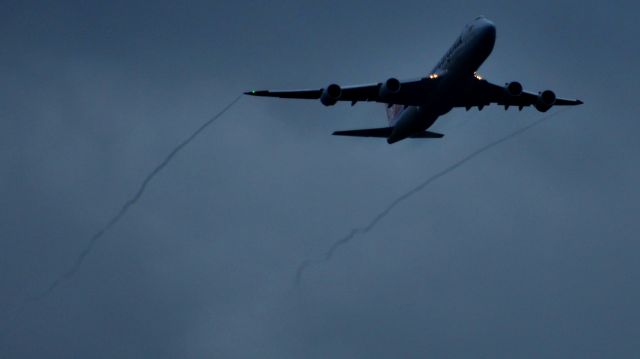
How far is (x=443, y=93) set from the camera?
216ft

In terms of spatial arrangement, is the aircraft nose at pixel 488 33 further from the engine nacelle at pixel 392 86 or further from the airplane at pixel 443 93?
the engine nacelle at pixel 392 86

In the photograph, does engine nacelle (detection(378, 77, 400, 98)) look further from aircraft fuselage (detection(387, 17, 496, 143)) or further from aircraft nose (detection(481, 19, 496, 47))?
aircraft nose (detection(481, 19, 496, 47))

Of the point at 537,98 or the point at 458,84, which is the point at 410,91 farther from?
the point at 537,98

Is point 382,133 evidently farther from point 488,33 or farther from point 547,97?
point 488,33

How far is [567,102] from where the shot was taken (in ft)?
238

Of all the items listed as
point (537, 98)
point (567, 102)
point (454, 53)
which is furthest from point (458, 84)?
point (567, 102)

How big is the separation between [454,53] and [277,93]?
11648mm

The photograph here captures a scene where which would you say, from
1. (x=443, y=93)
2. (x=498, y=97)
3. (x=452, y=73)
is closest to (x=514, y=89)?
A: (x=498, y=97)

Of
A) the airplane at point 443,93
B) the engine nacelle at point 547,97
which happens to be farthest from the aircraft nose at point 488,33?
the engine nacelle at point 547,97

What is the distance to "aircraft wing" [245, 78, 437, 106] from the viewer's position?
64.7m

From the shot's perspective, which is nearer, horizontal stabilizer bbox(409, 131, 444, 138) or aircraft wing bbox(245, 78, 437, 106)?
aircraft wing bbox(245, 78, 437, 106)

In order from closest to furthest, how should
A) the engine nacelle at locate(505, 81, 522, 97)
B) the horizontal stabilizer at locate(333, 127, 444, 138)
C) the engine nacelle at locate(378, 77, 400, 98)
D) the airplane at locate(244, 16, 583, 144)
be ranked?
the airplane at locate(244, 16, 583, 144) < the engine nacelle at locate(378, 77, 400, 98) < the engine nacelle at locate(505, 81, 522, 97) < the horizontal stabilizer at locate(333, 127, 444, 138)

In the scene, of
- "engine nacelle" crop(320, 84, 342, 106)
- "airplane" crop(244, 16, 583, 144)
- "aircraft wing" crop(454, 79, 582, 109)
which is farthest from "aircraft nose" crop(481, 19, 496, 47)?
"engine nacelle" crop(320, 84, 342, 106)

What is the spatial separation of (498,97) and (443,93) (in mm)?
6276
